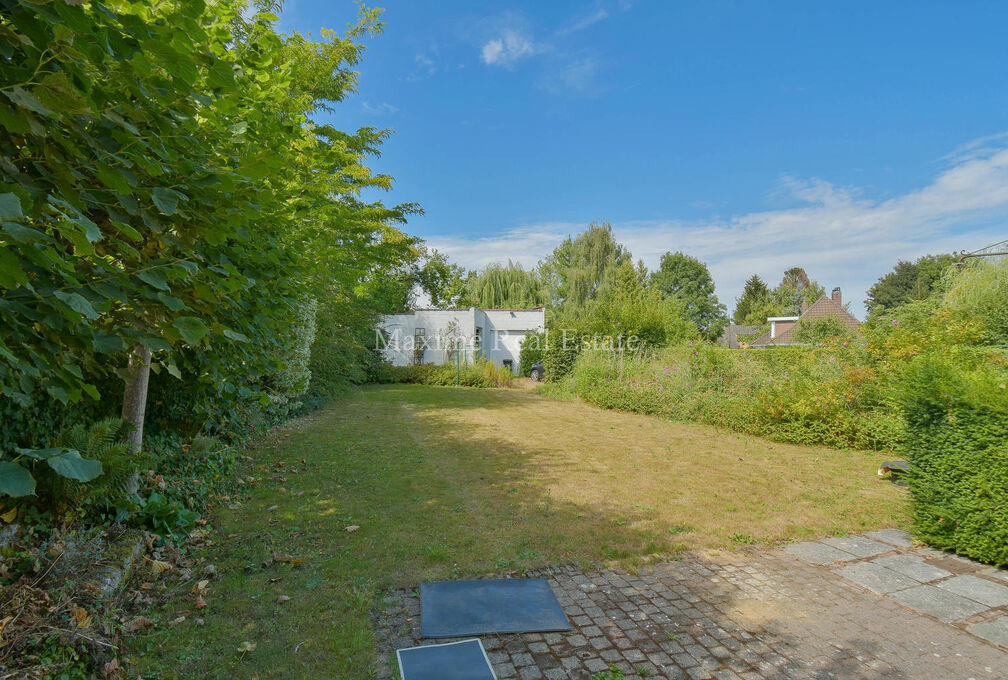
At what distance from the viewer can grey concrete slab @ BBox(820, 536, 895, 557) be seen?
4004 mm

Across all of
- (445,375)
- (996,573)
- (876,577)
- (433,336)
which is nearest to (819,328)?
(445,375)

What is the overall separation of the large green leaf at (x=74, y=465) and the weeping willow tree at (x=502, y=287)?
34649 mm

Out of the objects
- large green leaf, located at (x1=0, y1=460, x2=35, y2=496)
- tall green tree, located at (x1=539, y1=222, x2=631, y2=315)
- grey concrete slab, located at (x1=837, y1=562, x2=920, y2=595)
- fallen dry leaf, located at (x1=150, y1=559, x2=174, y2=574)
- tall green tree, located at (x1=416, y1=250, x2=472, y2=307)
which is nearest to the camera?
large green leaf, located at (x1=0, y1=460, x2=35, y2=496)

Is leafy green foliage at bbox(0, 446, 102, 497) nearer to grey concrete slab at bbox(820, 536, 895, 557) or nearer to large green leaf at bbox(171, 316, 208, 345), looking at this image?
large green leaf at bbox(171, 316, 208, 345)

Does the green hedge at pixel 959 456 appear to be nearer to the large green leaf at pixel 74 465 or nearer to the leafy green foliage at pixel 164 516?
the large green leaf at pixel 74 465

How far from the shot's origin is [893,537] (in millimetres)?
4328

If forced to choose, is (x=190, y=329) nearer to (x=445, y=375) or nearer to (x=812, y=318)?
(x=445, y=375)

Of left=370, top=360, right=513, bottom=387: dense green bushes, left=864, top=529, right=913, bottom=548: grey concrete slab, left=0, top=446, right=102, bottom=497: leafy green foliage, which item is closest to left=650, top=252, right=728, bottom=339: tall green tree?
left=370, top=360, right=513, bottom=387: dense green bushes

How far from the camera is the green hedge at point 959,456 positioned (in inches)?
144

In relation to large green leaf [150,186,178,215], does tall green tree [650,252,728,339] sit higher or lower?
higher

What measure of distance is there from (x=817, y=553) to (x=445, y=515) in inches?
134

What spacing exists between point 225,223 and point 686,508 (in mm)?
5013

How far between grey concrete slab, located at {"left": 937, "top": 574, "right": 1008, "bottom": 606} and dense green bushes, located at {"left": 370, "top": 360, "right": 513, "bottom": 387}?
17.3 metres

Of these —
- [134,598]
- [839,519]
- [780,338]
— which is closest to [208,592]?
[134,598]
